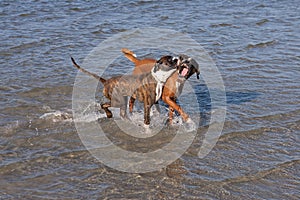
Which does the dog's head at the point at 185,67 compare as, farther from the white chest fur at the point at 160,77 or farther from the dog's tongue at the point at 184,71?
the white chest fur at the point at 160,77

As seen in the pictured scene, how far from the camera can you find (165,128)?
7445 millimetres

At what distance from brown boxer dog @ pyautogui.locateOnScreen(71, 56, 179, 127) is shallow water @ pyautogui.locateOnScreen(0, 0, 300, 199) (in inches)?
21.3

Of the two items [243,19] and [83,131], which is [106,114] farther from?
[243,19]

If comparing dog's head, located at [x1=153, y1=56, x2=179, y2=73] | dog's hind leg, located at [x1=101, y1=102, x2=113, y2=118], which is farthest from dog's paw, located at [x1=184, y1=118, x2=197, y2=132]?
dog's hind leg, located at [x1=101, y1=102, x2=113, y2=118]

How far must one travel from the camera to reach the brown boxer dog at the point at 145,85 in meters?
6.62

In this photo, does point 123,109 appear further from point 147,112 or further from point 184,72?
point 184,72

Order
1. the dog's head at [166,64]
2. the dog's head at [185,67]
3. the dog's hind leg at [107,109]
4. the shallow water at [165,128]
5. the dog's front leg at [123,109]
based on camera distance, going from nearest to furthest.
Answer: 1. the shallow water at [165,128]
2. the dog's head at [166,64]
3. the dog's head at [185,67]
4. the dog's front leg at [123,109]
5. the dog's hind leg at [107,109]

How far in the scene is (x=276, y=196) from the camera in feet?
18.0

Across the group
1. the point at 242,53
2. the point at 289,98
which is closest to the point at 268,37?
the point at 242,53

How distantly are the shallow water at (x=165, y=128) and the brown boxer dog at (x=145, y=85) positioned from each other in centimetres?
54

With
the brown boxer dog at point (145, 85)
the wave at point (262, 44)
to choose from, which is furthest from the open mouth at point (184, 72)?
the wave at point (262, 44)

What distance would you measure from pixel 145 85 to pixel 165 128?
947 mm

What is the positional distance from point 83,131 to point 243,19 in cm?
838

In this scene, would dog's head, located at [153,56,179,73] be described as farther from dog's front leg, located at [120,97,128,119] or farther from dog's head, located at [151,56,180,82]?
dog's front leg, located at [120,97,128,119]
